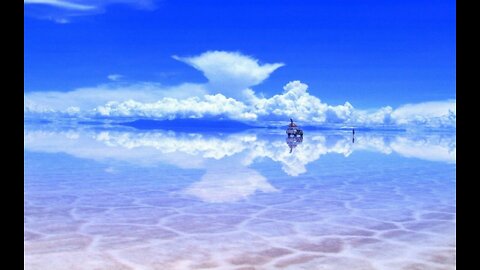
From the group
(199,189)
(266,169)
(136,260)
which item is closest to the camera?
(136,260)

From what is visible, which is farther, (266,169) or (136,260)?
(266,169)

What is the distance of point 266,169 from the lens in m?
7.59

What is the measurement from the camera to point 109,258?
2.78 m

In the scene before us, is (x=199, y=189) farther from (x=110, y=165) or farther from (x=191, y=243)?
(x=110, y=165)

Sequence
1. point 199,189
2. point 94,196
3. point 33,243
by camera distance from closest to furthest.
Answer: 1. point 33,243
2. point 94,196
3. point 199,189
